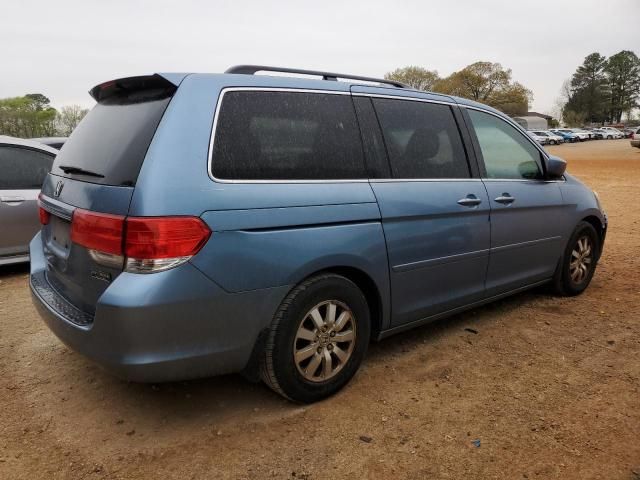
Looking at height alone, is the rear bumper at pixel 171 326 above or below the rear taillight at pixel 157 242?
below

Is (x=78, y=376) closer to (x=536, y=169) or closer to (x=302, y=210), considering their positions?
(x=302, y=210)

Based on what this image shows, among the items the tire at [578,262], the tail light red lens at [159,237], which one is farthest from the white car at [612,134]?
the tail light red lens at [159,237]

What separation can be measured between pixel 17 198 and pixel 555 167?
5277 millimetres

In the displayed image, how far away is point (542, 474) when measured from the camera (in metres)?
2.31

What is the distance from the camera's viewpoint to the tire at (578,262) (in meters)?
Answer: 4.62

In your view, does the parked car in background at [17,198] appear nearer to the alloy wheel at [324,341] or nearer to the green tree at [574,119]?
the alloy wheel at [324,341]

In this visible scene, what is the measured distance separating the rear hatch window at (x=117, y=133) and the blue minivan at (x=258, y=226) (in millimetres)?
11

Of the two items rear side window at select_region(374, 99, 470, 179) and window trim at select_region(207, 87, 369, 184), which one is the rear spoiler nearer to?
window trim at select_region(207, 87, 369, 184)

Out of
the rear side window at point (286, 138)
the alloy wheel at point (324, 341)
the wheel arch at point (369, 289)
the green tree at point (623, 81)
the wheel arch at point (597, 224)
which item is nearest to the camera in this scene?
the rear side window at point (286, 138)

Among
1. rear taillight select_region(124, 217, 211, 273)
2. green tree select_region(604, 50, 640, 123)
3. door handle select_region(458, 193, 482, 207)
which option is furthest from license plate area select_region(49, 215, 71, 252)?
green tree select_region(604, 50, 640, 123)

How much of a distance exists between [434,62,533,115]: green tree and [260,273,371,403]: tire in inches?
3125

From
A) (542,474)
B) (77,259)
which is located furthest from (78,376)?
(542,474)

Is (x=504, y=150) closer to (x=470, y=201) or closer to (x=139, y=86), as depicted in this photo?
(x=470, y=201)

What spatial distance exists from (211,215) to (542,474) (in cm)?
189
